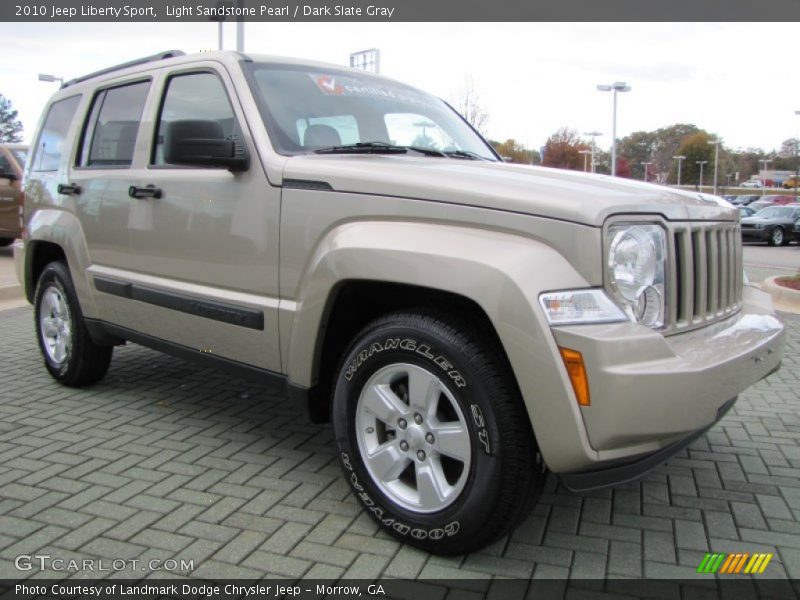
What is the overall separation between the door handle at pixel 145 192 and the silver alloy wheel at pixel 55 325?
1270 millimetres

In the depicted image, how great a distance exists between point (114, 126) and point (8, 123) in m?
82.0

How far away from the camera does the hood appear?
7.64 feet

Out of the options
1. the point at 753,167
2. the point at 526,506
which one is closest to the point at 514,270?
the point at 526,506

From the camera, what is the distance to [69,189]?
4398mm

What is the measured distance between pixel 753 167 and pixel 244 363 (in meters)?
122

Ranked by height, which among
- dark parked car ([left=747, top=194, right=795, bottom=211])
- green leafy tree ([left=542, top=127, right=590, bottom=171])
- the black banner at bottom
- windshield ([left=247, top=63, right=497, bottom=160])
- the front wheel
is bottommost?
the black banner at bottom

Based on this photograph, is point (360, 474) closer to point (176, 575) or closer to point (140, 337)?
point (176, 575)

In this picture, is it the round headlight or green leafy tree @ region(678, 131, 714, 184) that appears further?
green leafy tree @ region(678, 131, 714, 184)

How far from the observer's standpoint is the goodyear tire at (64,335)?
457 centimetres

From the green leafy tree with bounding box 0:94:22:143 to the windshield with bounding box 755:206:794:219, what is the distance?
70249 mm

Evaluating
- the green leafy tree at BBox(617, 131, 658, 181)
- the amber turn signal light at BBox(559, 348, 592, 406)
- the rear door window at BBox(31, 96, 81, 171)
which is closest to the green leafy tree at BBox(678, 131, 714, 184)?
the green leafy tree at BBox(617, 131, 658, 181)

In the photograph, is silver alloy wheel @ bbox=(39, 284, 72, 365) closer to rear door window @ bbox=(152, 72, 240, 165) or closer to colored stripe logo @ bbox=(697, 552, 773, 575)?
rear door window @ bbox=(152, 72, 240, 165)

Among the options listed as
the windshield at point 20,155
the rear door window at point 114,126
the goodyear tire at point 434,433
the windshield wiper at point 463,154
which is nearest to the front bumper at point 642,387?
the goodyear tire at point 434,433

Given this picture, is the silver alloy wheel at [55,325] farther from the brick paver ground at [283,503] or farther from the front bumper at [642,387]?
the front bumper at [642,387]
